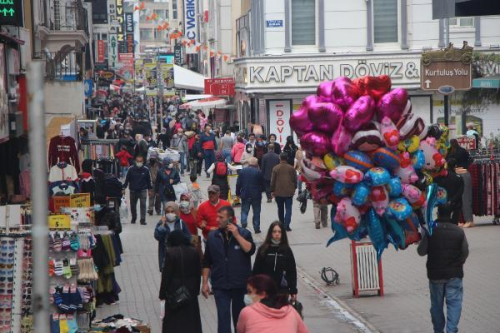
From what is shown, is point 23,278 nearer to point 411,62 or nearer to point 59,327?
point 59,327

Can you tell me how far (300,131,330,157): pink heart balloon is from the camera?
33.1 ft

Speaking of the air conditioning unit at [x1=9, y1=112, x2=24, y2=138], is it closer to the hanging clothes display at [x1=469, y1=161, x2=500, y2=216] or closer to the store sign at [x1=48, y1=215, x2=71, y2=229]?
the store sign at [x1=48, y1=215, x2=71, y2=229]

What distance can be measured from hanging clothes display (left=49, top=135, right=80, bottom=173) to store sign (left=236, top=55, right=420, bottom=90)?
16.9 m

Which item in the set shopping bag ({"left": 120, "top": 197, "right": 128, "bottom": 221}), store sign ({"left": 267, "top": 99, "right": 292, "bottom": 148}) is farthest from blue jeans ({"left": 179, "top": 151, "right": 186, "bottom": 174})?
shopping bag ({"left": 120, "top": 197, "right": 128, "bottom": 221})

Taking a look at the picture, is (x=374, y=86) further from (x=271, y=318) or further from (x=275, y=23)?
(x=275, y=23)

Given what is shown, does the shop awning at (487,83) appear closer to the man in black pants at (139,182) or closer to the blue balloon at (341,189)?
the man in black pants at (139,182)

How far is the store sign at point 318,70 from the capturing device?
1474 inches

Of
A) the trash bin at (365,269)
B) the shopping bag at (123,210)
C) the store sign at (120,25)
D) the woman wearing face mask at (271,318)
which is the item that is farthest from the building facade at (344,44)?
the store sign at (120,25)

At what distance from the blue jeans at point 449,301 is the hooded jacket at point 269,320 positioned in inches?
134

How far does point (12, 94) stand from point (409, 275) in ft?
24.1

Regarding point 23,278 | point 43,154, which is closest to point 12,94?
point 23,278

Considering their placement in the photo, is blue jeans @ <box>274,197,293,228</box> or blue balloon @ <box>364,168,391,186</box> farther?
blue jeans @ <box>274,197,293,228</box>

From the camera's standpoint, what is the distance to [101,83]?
6662cm

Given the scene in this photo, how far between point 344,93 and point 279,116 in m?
27.8
